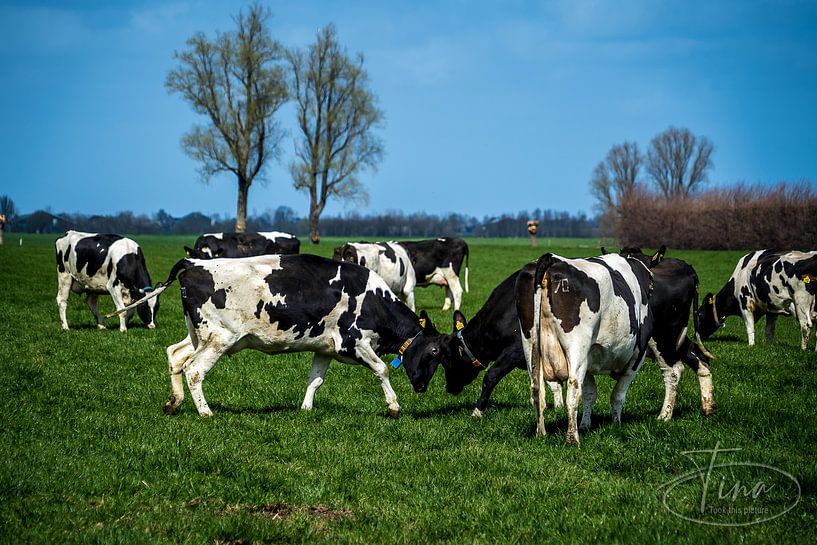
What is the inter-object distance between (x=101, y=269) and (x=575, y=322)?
12507 millimetres

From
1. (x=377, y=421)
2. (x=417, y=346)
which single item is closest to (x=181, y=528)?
(x=377, y=421)

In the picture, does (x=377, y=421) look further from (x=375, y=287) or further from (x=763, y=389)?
(x=763, y=389)

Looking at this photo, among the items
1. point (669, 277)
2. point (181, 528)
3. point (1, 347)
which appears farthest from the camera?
point (1, 347)

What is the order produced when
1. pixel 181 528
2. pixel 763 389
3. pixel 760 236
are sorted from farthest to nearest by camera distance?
Answer: pixel 760 236
pixel 763 389
pixel 181 528

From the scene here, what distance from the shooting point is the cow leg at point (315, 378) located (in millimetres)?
9969

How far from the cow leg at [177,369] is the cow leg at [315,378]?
1493mm

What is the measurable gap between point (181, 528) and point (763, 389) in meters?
8.38

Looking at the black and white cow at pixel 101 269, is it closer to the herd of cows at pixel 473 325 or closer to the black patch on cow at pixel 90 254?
the black patch on cow at pixel 90 254

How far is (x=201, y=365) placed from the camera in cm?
924

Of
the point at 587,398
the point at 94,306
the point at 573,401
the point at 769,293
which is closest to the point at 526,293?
the point at 573,401

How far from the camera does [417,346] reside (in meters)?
10.3

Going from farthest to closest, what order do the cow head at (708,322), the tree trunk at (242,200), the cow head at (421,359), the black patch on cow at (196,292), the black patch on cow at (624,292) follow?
the tree trunk at (242,200) < the cow head at (708,322) < the cow head at (421,359) < the black patch on cow at (196,292) < the black patch on cow at (624,292)

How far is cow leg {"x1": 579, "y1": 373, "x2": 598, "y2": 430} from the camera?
8547 mm

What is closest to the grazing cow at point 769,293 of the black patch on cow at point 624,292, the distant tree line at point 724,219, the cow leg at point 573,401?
the black patch on cow at point 624,292
